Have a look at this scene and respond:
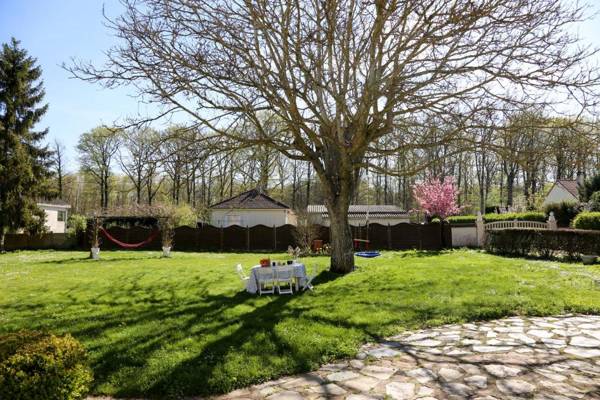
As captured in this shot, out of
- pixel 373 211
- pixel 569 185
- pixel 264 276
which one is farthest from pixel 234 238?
pixel 569 185

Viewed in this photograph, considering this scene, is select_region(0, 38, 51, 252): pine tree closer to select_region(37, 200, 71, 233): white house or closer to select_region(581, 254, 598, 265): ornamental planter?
select_region(37, 200, 71, 233): white house

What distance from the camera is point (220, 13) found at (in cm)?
934

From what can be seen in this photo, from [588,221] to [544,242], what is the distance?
2.64 meters

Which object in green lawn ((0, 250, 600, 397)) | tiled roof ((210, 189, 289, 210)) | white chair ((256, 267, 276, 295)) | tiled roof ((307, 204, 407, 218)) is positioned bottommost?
green lawn ((0, 250, 600, 397))

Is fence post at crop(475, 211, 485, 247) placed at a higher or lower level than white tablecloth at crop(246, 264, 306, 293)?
higher

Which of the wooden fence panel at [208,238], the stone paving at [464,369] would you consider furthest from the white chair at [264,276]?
the wooden fence panel at [208,238]

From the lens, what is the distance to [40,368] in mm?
3350

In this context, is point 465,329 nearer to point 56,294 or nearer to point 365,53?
point 365,53

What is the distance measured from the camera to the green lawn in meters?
4.80

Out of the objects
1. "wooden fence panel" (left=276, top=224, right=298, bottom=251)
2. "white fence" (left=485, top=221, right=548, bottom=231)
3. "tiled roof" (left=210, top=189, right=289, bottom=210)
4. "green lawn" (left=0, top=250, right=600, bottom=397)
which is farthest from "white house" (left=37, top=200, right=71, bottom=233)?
"white fence" (left=485, top=221, right=548, bottom=231)

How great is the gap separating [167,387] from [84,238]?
2484 cm

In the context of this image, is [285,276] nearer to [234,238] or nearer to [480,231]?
[234,238]

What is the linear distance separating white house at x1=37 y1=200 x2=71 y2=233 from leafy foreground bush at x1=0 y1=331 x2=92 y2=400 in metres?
33.3

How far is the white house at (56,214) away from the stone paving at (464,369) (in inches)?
1337
